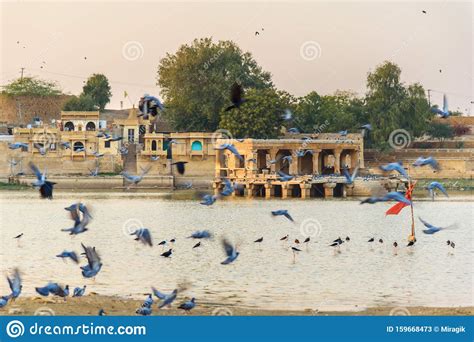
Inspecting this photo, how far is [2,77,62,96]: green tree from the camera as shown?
100750mm

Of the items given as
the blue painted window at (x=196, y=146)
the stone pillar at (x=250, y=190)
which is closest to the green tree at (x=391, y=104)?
the blue painted window at (x=196, y=146)

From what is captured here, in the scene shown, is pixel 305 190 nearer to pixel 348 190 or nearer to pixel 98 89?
pixel 348 190

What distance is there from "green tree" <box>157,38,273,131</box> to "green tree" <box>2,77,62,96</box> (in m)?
18.7

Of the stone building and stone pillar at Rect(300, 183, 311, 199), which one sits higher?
the stone building

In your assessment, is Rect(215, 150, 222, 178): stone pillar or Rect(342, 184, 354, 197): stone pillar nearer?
Rect(342, 184, 354, 197): stone pillar

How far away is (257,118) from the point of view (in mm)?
74938

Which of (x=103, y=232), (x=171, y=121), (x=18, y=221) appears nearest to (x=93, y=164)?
(x=171, y=121)

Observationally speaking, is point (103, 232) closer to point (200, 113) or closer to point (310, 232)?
point (310, 232)

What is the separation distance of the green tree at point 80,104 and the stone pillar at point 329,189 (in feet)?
100

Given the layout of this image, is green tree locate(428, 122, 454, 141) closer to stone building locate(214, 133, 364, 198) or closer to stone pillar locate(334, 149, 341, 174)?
stone building locate(214, 133, 364, 198)

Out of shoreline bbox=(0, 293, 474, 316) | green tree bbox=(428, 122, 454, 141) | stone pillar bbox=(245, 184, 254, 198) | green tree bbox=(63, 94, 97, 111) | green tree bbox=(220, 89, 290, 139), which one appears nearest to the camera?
shoreline bbox=(0, 293, 474, 316)

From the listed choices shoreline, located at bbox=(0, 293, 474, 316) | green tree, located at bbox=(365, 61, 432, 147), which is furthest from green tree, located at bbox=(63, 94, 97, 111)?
shoreline, located at bbox=(0, 293, 474, 316)

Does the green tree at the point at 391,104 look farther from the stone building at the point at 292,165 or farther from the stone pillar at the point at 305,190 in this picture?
the stone pillar at the point at 305,190

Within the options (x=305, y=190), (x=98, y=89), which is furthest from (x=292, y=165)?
(x=98, y=89)
